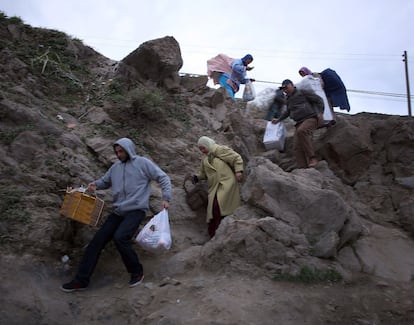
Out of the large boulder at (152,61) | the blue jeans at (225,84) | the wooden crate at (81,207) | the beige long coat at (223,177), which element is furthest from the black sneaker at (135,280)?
the blue jeans at (225,84)

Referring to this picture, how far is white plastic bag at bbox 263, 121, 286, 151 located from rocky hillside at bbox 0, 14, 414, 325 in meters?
0.18

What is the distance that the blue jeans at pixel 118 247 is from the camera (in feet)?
15.5

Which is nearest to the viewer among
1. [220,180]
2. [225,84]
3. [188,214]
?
[220,180]

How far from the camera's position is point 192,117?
28.8ft

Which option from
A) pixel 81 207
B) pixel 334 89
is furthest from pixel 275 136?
pixel 81 207

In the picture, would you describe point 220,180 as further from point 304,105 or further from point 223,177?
point 304,105

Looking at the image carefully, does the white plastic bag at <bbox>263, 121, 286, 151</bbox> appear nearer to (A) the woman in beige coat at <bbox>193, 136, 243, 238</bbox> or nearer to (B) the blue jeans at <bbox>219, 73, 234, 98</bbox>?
(A) the woman in beige coat at <bbox>193, 136, 243, 238</bbox>

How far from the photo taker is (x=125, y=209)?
4906 millimetres

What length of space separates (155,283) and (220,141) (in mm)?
4013

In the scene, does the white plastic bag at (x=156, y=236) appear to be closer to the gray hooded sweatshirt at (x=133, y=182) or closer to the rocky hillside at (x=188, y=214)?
the gray hooded sweatshirt at (x=133, y=182)

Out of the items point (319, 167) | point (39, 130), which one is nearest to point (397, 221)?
point (319, 167)

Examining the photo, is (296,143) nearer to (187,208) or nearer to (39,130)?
(187,208)

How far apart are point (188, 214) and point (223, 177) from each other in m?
0.84

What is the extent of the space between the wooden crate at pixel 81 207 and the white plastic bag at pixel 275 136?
380 cm
